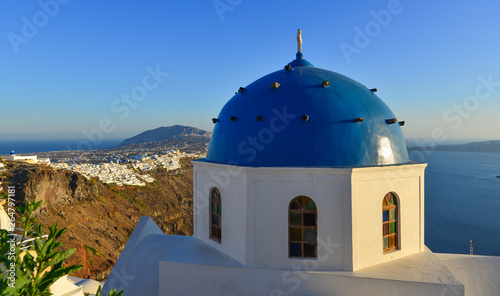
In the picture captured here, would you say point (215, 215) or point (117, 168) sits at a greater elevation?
point (215, 215)

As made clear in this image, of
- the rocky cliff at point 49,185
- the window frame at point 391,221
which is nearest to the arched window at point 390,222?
the window frame at point 391,221

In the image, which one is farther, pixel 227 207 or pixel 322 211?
pixel 227 207

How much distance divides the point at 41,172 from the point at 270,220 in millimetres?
A: 31334

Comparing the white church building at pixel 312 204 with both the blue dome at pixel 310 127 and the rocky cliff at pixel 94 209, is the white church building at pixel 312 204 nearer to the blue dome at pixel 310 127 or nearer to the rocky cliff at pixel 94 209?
the blue dome at pixel 310 127

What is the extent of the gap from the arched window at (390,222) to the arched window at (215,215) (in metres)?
3.93

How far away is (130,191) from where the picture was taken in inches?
1644

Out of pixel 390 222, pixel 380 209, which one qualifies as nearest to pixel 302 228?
pixel 380 209

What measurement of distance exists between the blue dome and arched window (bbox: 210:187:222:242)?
0.91 meters

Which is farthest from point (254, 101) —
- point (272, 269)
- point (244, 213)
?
point (272, 269)

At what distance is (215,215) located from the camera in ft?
25.7

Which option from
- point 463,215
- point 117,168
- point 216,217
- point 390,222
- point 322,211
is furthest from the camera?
point 463,215

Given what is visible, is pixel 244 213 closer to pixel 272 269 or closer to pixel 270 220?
pixel 270 220

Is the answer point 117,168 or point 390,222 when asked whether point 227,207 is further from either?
point 117,168

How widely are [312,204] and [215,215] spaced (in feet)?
8.83
